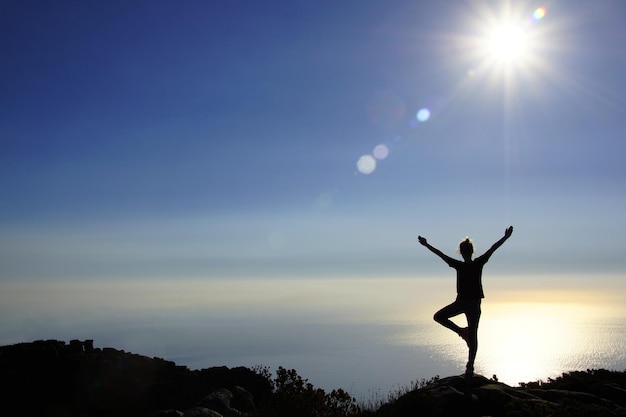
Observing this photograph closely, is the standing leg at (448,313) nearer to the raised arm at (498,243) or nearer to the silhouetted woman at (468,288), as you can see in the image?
the silhouetted woman at (468,288)

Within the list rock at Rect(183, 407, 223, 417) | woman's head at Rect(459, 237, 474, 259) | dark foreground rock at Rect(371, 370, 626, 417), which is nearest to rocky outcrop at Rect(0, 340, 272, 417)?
rock at Rect(183, 407, 223, 417)

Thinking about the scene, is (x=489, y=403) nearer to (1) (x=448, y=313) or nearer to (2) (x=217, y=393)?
(1) (x=448, y=313)

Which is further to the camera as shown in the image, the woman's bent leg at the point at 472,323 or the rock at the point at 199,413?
the rock at the point at 199,413

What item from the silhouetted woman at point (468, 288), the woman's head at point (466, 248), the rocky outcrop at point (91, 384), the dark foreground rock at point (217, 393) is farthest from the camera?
the rocky outcrop at point (91, 384)

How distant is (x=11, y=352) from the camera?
85.8 ft

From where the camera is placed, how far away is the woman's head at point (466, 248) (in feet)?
39.6

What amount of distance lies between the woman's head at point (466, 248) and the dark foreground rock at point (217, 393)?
3.24 m

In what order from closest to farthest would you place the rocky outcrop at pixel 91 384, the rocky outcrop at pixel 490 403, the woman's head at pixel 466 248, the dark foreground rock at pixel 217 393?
the rocky outcrop at pixel 490 403, the dark foreground rock at pixel 217 393, the woman's head at pixel 466 248, the rocky outcrop at pixel 91 384

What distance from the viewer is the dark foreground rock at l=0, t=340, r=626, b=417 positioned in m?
11.2

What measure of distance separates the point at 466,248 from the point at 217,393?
12859 mm

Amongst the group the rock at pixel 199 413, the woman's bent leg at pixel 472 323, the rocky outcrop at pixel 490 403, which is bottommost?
the rock at pixel 199 413

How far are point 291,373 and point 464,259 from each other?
5.99 meters

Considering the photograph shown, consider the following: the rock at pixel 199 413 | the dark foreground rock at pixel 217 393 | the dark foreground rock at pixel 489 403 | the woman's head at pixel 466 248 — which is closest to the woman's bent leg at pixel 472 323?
the dark foreground rock at pixel 489 403

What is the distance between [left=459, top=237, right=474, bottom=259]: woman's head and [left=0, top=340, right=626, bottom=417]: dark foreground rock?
3.24 m
